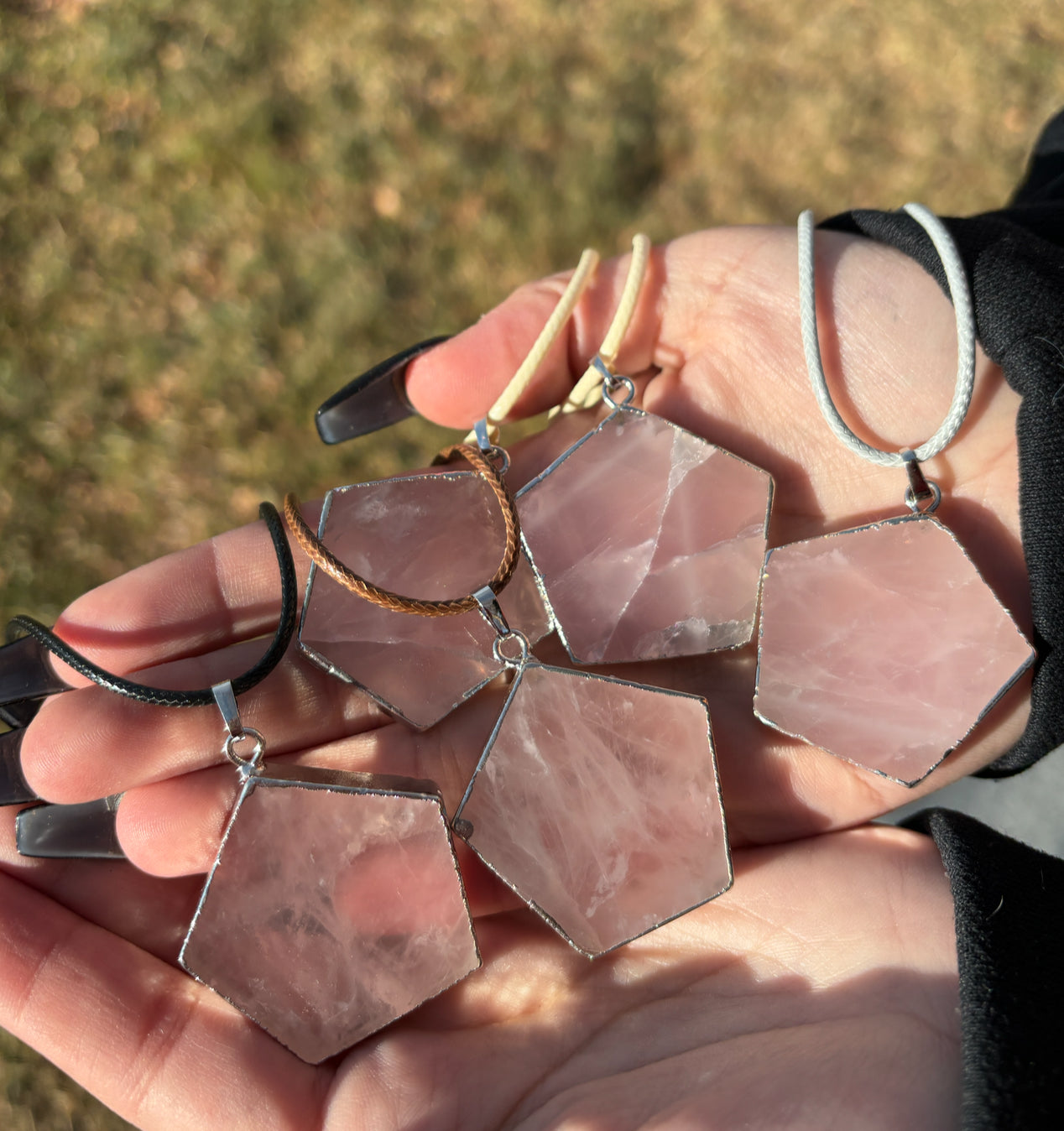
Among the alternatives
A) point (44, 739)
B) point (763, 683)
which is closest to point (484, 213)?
point (763, 683)

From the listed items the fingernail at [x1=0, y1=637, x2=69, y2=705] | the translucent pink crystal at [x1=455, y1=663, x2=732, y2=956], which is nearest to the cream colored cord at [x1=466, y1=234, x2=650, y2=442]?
the translucent pink crystal at [x1=455, y1=663, x2=732, y2=956]

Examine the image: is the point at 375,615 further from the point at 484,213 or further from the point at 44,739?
the point at 484,213

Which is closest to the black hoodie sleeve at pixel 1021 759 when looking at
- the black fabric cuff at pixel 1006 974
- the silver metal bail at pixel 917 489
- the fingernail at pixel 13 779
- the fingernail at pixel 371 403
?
the black fabric cuff at pixel 1006 974

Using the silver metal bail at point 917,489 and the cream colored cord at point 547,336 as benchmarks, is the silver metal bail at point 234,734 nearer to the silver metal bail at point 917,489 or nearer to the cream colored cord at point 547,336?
the cream colored cord at point 547,336

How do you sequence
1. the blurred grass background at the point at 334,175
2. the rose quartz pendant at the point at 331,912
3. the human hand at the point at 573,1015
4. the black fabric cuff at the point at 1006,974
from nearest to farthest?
the black fabric cuff at the point at 1006,974 < the human hand at the point at 573,1015 < the rose quartz pendant at the point at 331,912 < the blurred grass background at the point at 334,175

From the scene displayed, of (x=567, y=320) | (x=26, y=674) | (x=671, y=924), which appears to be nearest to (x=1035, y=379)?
Answer: (x=567, y=320)

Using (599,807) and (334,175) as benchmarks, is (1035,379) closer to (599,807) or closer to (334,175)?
(599,807)
